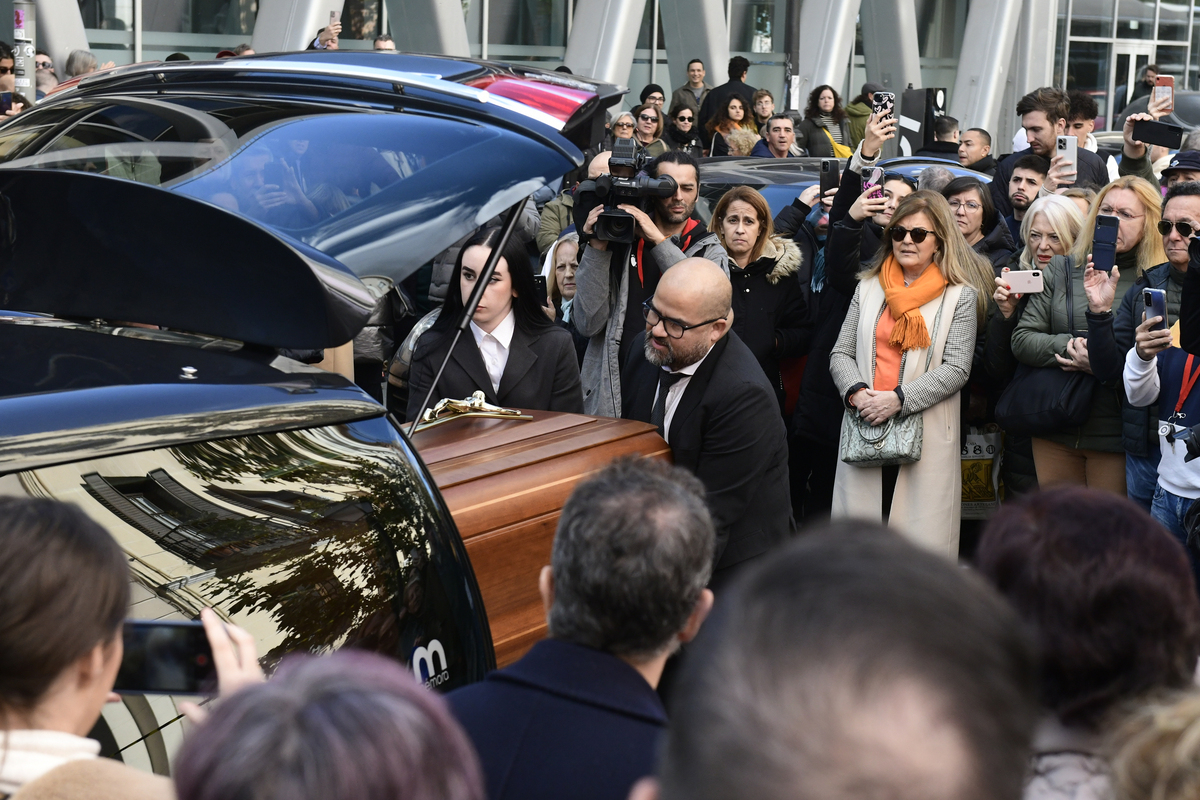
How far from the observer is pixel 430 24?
15508 millimetres

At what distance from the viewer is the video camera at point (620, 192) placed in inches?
190

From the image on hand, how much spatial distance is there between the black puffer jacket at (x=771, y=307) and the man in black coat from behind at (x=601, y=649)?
3.67 metres

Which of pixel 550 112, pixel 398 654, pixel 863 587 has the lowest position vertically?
pixel 398 654

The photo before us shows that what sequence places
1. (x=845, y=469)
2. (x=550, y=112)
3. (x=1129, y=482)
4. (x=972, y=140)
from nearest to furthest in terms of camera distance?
1. (x=550, y=112)
2. (x=1129, y=482)
3. (x=845, y=469)
4. (x=972, y=140)

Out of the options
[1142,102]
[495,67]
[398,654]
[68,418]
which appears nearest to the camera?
[68,418]

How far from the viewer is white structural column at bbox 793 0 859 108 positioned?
19.9 metres

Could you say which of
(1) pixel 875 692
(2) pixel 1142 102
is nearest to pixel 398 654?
(1) pixel 875 692

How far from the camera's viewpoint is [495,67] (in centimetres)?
304

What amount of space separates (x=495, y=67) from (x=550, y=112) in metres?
0.32

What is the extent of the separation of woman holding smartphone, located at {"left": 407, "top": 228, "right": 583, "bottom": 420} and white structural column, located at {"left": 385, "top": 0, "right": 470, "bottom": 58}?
11.5 meters

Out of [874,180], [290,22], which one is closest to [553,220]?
[874,180]

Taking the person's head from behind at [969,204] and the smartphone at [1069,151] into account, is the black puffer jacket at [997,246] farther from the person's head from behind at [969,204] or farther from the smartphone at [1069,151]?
the smartphone at [1069,151]

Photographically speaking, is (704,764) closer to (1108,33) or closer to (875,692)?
(875,692)

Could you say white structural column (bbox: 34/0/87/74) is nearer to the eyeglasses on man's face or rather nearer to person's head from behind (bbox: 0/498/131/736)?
the eyeglasses on man's face
